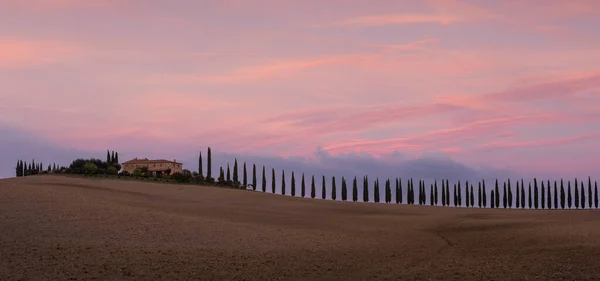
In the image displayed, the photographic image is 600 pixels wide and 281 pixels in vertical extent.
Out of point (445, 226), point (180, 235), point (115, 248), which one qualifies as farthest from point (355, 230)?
point (115, 248)

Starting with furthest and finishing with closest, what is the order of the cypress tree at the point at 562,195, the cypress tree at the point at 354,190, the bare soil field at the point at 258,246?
the cypress tree at the point at 562,195 → the cypress tree at the point at 354,190 → the bare soil field at the point at 258,246

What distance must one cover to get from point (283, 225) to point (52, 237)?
17.5 metres

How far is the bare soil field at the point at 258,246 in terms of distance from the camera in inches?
928

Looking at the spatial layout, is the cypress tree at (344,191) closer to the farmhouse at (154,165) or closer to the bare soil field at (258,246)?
the farmhouse at (154,165)

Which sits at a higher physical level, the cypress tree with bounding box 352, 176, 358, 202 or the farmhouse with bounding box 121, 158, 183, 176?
the farmhouse with bounding box 121, 158, 183, 176

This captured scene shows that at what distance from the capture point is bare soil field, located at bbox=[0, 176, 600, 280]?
77.4 feet

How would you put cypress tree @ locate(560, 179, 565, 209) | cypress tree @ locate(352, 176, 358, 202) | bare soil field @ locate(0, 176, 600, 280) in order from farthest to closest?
1. cypress tree @ locate(560, 179, 565, 209)
2. cypress tree @ locate(352, 176, 358, 202)
3. bare soil field @ locate(0, 176, 600, 280)

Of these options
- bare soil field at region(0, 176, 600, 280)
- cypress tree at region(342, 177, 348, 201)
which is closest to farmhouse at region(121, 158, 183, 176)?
cypress tree at region(342, 177, 348, 201)

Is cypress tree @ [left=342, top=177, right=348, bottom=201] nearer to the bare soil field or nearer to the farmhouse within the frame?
the farmhouse

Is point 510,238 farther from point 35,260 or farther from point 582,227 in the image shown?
point 35,260

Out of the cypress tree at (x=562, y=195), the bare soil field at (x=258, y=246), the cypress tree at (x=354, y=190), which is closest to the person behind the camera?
the bare soil field at (x=258, y=246)

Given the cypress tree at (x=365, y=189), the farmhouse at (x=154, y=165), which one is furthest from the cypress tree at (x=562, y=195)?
the farmhouse at (x=154, y=165)

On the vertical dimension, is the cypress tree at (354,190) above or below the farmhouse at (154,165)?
below

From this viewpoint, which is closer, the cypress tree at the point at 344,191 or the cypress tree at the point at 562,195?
the cypress tree at the point at 344,191
